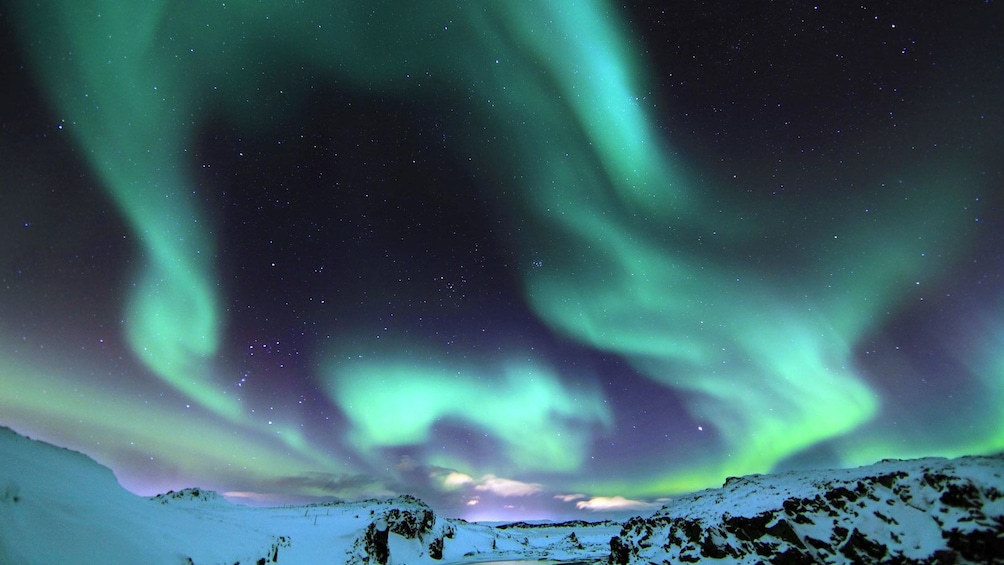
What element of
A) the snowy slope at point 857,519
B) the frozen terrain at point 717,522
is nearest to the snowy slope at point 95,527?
the frozen terrain at point 717,522

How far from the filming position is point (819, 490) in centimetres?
2402

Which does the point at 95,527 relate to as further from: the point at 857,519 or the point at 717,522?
the point at 857,519

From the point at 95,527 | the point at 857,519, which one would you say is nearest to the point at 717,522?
the point at 857,519

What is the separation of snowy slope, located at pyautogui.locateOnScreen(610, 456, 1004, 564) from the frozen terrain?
0.05 metres

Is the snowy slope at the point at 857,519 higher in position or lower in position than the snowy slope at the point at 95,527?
higher

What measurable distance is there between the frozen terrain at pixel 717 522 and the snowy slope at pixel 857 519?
0.05 metres

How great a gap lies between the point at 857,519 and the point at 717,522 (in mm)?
8237

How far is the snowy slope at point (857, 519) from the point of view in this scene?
1697 cm

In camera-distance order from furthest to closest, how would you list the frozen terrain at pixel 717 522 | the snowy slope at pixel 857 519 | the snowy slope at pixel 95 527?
the snowy slope at pixel 857 519 → the frozen terrain at pixel 717 522 → the snowy slope at pixel 95 527

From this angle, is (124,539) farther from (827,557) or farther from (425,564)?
(425,564)

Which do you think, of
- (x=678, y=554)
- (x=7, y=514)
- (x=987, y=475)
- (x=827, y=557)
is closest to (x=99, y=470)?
(x=7, y=514)

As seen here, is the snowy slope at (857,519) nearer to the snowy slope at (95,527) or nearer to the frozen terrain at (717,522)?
the frozen terrain at (717,522)

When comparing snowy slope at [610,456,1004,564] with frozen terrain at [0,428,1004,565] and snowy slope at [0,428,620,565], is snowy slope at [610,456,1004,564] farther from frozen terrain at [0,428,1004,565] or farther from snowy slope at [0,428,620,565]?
snowy slope at [0,428,620,565]

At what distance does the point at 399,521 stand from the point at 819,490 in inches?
1652
